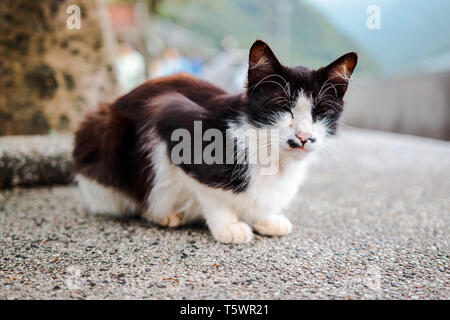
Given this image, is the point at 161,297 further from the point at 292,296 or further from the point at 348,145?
the point at 348,145

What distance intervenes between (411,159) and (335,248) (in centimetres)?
312

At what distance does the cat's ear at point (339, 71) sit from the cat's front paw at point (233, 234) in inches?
31.6

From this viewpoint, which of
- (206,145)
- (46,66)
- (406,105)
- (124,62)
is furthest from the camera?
(124,62)

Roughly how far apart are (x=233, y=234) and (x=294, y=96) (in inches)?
29.4

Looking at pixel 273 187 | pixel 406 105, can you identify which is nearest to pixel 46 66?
pixel 273 187

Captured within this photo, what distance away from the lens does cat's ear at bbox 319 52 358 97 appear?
5.90 ft

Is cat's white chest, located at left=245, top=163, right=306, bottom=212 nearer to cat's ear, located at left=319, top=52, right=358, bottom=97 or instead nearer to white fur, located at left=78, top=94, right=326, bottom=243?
white fur, located at left=78, top=94, right=326, bottom=243

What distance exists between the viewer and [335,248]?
6.56ft

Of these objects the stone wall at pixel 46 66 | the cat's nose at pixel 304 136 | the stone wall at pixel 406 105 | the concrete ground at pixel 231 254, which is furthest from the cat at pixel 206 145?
the stone wall at pixel 406 105

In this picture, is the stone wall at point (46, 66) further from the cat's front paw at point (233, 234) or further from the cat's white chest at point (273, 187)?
the cat's white chest at point (273, 187)

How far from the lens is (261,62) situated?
1771 mm

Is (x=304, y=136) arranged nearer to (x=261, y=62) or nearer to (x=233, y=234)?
(x=261, y=62)

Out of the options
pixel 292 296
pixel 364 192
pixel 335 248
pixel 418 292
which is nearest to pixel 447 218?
pixel 364 192

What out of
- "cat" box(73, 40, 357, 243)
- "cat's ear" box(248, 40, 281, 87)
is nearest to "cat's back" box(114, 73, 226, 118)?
"cat" box(73, 40, 357, 243)
